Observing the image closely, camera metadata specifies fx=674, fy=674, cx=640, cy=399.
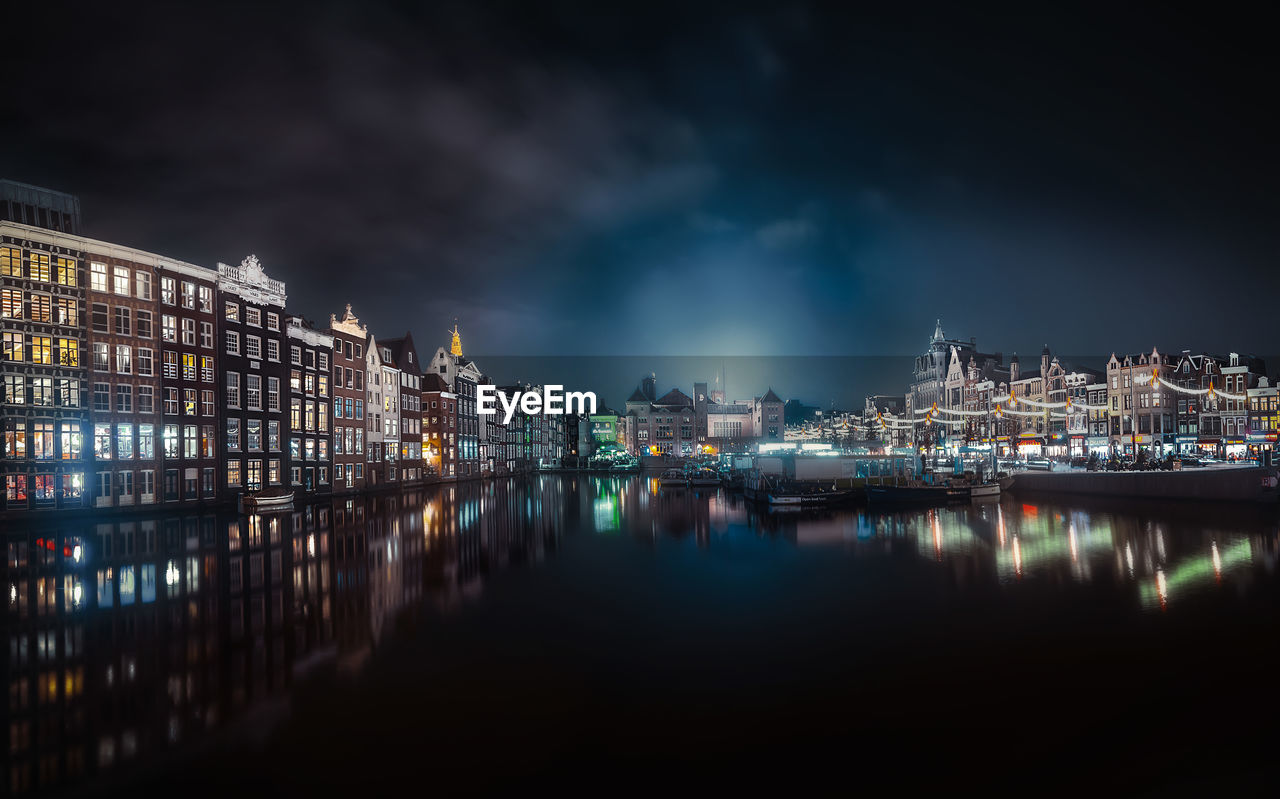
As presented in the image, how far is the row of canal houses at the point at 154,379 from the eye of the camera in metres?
40.4

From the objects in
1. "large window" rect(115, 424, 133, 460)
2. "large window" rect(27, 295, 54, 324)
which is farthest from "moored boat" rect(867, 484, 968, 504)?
"large window" rect(27, 295, 54, 324)

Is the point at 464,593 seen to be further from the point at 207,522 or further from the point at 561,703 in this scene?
the point at 207,522

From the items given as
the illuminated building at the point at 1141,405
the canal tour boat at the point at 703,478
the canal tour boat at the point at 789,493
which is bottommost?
the canal tour boat at the point at 703,478

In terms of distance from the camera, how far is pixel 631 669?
15.3m

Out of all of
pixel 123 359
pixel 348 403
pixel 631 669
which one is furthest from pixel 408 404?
pixel 631 669

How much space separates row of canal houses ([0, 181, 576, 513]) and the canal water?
14085mm

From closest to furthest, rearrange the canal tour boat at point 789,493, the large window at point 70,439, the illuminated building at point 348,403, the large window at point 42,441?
1. the large window at point 42,441
2. the large window at point 70,439
3. the canal tour boat at point 789,493
4. the illuminated building at point 348,403

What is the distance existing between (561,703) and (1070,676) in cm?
1109

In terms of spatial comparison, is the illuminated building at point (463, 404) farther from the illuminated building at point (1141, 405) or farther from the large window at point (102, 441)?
the illuminated building at point (1141, 405)

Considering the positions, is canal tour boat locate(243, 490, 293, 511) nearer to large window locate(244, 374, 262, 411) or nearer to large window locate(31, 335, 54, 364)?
large window locate(244, 374, 262, 411)

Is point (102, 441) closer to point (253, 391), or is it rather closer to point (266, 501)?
point (266, 501)

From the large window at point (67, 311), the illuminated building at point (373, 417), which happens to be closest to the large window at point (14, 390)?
the large window at point (67, 311)

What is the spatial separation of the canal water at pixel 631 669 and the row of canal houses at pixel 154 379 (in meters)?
14.1

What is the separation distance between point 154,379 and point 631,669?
4599cm
